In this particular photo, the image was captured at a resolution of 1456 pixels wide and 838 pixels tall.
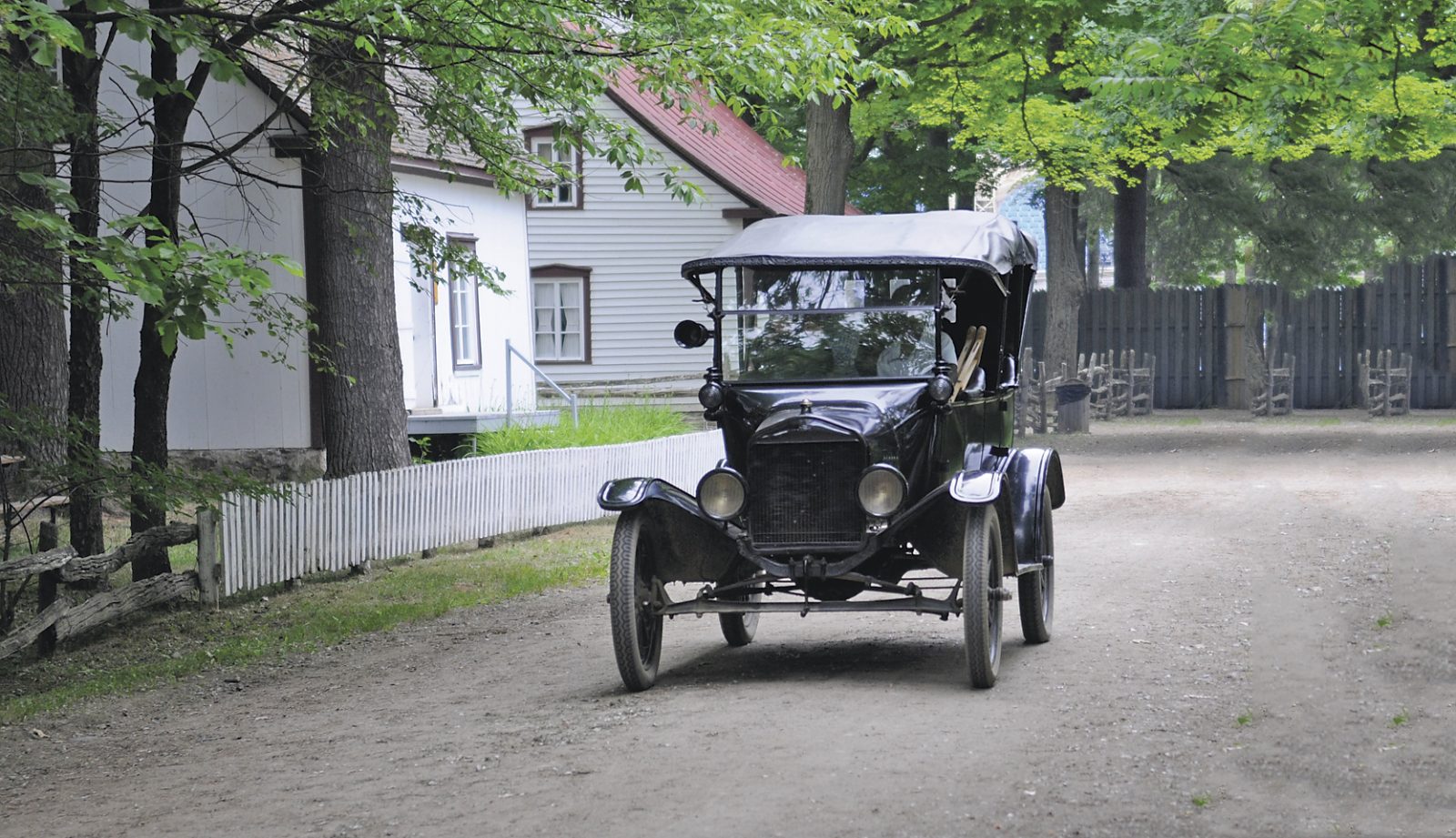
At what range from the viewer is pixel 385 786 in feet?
21.7

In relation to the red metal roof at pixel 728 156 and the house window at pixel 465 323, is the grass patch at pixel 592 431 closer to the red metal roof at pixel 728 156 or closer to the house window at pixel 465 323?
the house window at pixel 465 323

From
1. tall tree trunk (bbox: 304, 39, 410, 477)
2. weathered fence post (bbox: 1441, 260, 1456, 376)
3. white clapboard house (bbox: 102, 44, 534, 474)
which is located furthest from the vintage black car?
weathered fence post (bbox: 1441, 260, 1456, 376)

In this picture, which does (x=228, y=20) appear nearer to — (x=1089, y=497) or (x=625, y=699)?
(x=625, y=699)

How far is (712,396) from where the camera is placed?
Answer: 9.02 metres

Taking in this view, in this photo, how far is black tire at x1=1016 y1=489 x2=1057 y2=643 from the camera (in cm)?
948

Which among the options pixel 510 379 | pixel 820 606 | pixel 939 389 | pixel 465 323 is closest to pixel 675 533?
pixel 820 606

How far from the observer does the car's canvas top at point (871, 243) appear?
9.16 meters

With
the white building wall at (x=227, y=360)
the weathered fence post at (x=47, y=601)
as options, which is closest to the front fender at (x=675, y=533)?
the weathered fence post at (x=47, y=601)

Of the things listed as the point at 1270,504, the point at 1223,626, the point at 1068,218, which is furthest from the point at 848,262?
the point at 1068,218

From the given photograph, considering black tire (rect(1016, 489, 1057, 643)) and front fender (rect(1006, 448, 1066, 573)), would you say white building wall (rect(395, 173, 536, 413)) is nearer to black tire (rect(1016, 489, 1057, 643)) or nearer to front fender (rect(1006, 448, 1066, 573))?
front fender (rect(1006, 448, 1066, 573))

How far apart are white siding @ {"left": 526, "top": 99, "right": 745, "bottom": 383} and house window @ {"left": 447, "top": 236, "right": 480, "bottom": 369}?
8754 millimetres

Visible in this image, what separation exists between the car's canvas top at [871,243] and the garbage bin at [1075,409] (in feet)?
61.2

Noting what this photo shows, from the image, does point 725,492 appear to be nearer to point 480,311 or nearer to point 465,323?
point 465,323

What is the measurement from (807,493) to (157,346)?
640cm
